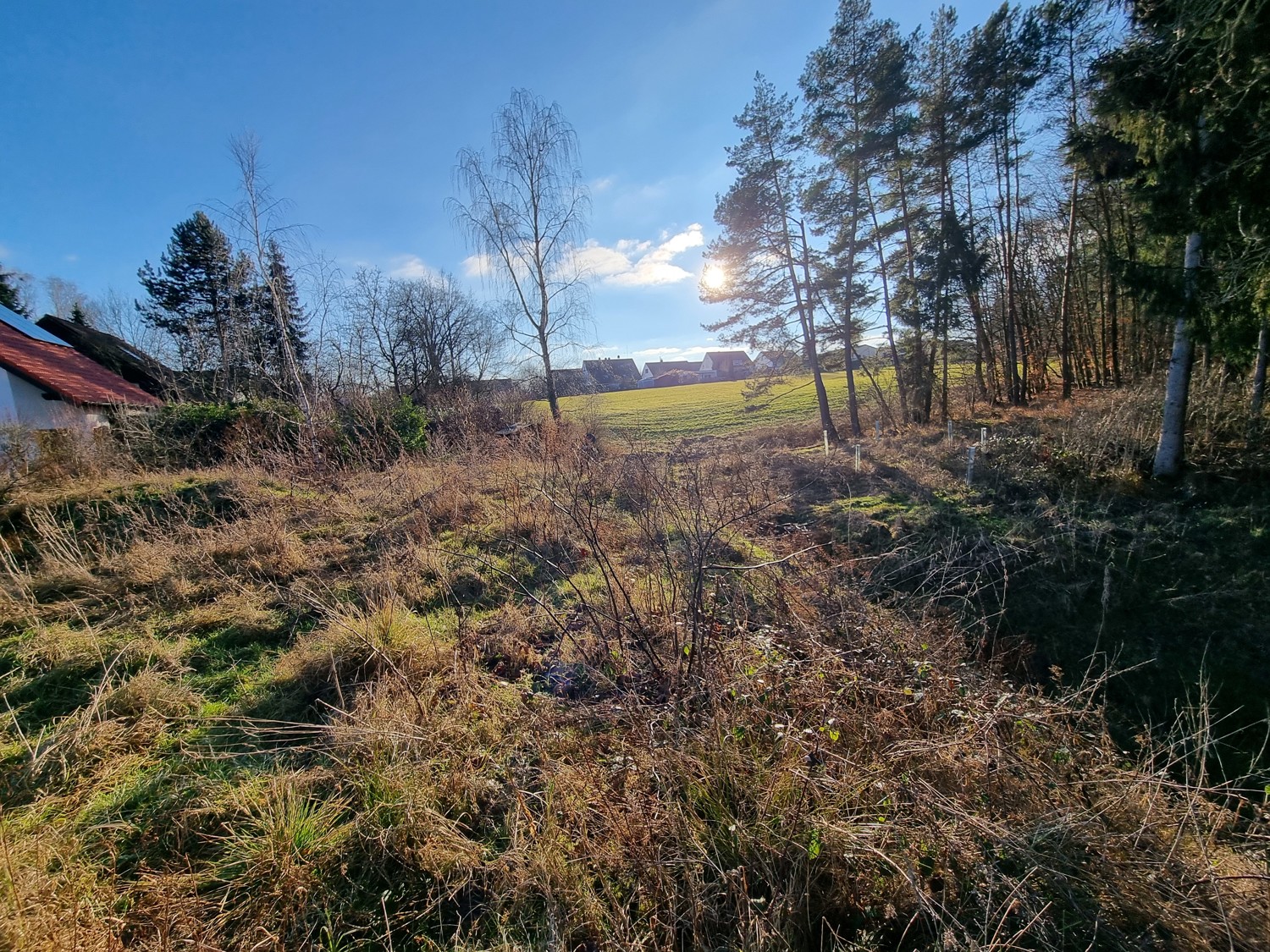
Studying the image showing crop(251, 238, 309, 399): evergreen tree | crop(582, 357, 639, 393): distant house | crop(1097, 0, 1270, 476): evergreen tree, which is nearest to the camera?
crop(1097, 0, 1270, 476): evergreen tree

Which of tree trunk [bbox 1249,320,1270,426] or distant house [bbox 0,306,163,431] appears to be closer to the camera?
tree trunk [bbox 1249,320,1270,426]

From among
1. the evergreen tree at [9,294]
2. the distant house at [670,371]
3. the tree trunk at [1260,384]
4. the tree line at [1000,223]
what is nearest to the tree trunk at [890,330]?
the tree line at [1000,223]

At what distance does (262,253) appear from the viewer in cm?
1143

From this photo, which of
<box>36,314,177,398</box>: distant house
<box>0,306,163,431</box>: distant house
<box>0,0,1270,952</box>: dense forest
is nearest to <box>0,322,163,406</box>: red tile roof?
<box>0,306,163,431</box>: distant house

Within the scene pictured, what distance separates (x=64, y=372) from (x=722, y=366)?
67.0 meters

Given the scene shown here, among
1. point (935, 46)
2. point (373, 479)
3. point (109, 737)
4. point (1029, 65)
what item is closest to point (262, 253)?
point (373, 479)

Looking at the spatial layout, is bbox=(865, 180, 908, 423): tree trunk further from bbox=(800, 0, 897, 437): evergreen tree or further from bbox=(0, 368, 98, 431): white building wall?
bbox=(0, 368, 98, 431): white building wall

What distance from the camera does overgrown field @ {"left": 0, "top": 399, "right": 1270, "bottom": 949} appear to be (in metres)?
1.77

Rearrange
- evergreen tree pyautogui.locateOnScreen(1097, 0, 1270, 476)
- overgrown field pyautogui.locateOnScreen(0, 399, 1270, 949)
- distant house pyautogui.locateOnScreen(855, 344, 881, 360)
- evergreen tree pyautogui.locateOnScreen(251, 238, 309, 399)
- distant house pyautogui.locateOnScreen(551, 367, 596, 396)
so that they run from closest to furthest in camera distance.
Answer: overgrown field pyautogui.locateOnScreen(0, 399, 1270, 949)
evergreen tree pyautogui.locateOnScreen(1097, 0, 1270, 476)
evergreen tree pyautogui.locateOnScreen(251, 238, 309, 399)
distant house pyautogui.locateOnScreen(855, 344, 881, 360)
distant house pyautogui.locateOnScreen(551, 367, 596, 396)

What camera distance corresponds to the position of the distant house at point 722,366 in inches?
2763

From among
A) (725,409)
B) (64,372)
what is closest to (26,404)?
(64,372)

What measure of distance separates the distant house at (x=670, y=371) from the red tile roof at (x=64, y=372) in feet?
196

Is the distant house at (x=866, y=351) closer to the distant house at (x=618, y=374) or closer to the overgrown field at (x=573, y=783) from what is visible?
the overgrown field at (x=573, y=783)

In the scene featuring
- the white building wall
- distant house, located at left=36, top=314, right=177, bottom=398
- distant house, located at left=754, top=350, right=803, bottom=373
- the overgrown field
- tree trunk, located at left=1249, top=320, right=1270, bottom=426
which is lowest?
the overgrown field
